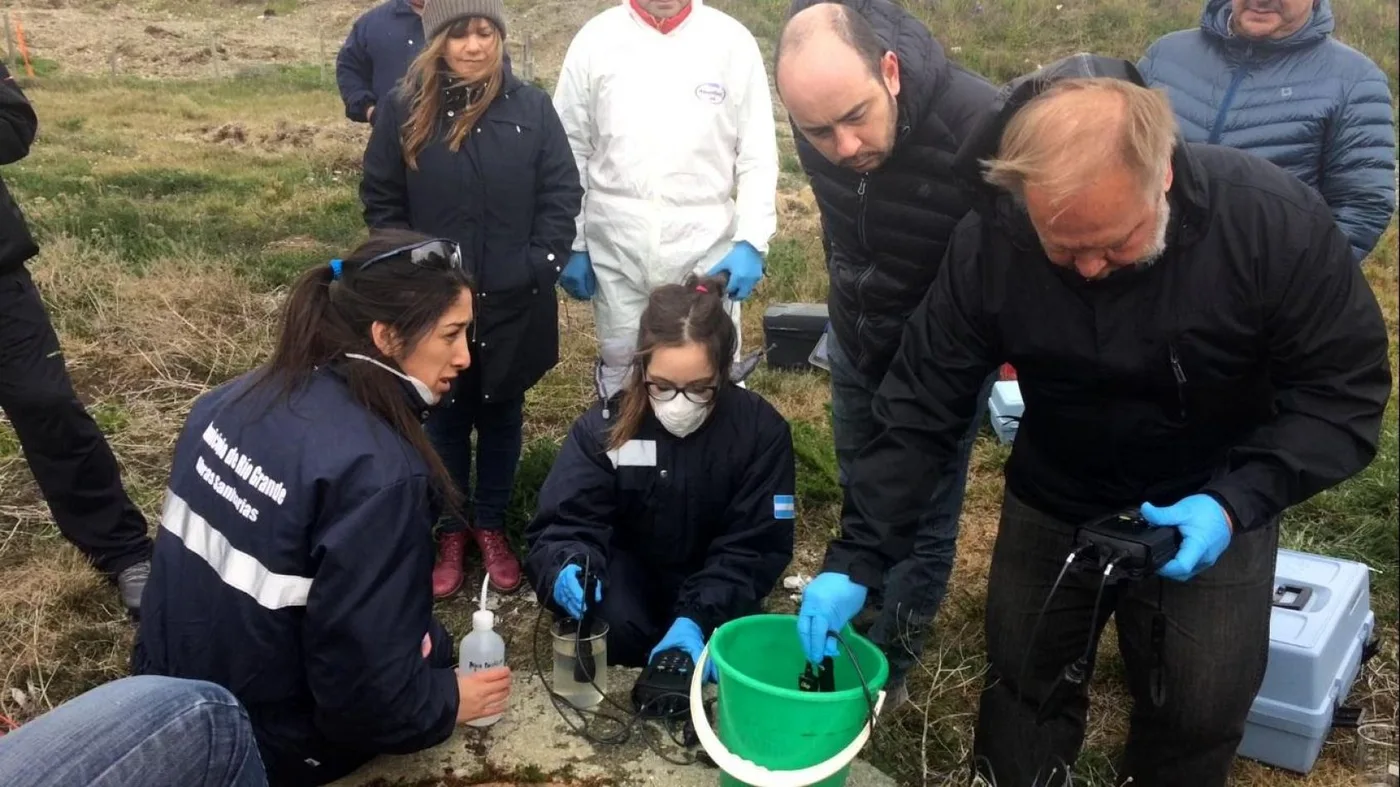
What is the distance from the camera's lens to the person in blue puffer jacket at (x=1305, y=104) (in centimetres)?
308

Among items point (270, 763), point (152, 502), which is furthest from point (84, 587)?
point (270, 763)

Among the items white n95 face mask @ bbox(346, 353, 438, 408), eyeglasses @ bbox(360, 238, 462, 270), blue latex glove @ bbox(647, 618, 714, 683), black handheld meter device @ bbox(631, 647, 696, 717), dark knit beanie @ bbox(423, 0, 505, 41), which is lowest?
black handheld meter device @ bbox(631, 647, 696, 717)

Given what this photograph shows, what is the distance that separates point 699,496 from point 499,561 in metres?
0.87

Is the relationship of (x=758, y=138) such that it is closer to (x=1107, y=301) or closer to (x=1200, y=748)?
(x=1107, y=301)

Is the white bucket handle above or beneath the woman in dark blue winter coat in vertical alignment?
beneath

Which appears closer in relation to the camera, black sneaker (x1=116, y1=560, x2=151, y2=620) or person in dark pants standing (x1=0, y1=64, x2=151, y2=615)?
person in dark pants standing (x1=0, y1=64, x2=151, y2=615)

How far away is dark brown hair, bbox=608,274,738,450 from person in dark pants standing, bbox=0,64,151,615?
1.51 meters

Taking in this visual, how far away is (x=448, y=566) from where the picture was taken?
3.37 m

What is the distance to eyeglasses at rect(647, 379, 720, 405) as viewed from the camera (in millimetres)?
2742

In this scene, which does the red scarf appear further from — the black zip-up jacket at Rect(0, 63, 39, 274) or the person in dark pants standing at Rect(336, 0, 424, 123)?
the black zip-up jacket at Rect(0, 63, 39, 274)

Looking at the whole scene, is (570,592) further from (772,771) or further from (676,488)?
(772,771)

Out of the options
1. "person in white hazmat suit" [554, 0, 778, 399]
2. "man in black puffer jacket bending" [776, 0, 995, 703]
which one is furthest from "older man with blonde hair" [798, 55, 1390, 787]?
"person in white hazmat suit" [554, 0, 778, 399]

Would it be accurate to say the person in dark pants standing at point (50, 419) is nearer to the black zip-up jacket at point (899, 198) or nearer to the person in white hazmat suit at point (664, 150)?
the person in white hazmat suit at point (664, 150)

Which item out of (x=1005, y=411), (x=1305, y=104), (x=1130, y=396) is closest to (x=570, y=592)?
(x=1130, y=396)
